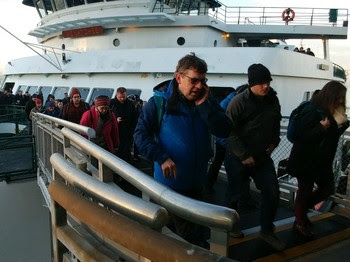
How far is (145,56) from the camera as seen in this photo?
11.2 metres

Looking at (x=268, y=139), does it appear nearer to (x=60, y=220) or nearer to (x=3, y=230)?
(x=60, y=220)

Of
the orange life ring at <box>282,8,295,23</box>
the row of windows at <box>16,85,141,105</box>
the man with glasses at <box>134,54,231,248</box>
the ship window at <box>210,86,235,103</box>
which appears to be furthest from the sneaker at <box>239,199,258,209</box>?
the orange life ring at <box>282,8,295,23</box>

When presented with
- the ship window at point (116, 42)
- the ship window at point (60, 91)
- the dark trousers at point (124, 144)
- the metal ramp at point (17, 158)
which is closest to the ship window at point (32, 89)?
the ship window at point (60, 91)

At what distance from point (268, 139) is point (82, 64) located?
10851 millimetres

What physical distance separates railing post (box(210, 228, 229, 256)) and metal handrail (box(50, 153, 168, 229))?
0.26 metres

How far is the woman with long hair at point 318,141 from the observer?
131 inches

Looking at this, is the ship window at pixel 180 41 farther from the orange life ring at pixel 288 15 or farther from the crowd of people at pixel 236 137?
the crowd of people at pixel 236 137

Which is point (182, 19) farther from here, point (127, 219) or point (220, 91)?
point (127, 219)

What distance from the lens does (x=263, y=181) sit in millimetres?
3385

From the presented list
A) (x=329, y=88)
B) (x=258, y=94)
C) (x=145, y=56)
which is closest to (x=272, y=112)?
(x=258, y=94)

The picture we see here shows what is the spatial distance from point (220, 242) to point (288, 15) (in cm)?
1341

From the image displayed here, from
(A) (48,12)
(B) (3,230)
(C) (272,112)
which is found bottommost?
(B) (3,230)

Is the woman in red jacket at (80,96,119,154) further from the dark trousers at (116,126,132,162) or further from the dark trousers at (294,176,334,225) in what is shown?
the dark trousers at (294,176,334,225)

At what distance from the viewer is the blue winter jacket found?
2557mm
